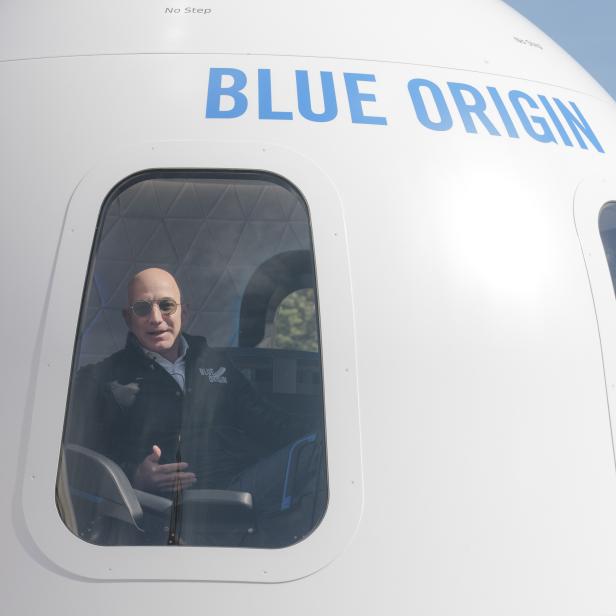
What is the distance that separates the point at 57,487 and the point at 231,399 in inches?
23.3

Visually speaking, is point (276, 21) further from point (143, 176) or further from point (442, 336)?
point (442, 336)

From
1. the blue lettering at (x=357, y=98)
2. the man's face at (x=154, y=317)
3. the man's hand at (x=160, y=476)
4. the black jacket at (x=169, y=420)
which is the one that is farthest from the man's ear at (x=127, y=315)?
the blue lettering at (x=357, y=98)

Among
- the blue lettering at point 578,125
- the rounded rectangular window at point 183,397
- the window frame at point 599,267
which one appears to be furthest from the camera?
the blue lettering at point 578,125

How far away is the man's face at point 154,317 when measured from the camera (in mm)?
3061

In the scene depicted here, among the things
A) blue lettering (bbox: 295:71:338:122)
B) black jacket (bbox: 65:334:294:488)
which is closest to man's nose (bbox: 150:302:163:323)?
black jacket (bbox: 65:334:294:488)

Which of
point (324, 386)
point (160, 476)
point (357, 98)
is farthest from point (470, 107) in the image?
point (160, 476)

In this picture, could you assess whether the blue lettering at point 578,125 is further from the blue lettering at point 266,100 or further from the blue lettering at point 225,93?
the blue lettering at point 225,93

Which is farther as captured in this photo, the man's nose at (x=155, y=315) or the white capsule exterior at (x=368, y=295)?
the man's nose at (x=155, y=315)

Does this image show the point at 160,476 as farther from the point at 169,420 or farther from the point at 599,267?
the point at 599,267

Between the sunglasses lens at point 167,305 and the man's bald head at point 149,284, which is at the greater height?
the man's bald head at point 149,284

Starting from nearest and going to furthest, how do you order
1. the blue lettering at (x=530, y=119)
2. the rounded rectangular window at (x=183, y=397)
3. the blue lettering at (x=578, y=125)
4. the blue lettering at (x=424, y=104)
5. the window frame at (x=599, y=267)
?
the rounded rectangular window at (x=183, y=397) → the window frame at (x=599, y=267) → the blue lettering at (x=424, y=104) → the blue lettering at (x=530, y=119) → the blue lettering at (x=578, y=125)

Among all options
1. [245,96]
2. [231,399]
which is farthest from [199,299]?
[245,96]

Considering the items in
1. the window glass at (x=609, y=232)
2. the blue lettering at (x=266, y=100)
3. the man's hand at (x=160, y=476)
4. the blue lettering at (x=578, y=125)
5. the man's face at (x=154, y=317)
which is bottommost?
the man's hand at (x=160, y=476)

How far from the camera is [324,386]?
2834mm
